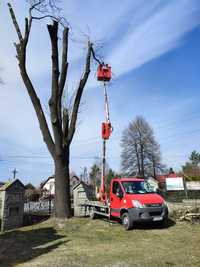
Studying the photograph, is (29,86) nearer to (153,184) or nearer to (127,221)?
(127,221)

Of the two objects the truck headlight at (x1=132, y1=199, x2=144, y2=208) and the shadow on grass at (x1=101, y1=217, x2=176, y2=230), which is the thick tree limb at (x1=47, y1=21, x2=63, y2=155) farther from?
the shadow on grass at (x1=101, y1=217, x2=176, y2=230)

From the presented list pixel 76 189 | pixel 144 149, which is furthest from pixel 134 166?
pixel 76 189

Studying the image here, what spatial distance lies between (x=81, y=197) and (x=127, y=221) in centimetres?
485

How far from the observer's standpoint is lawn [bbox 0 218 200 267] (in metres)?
6.33

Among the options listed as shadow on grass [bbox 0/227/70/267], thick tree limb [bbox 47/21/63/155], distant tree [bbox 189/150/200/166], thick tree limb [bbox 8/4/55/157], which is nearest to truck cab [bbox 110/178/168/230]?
shadow on grass [bbox 0/227/70/267]

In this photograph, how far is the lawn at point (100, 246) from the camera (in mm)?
6332

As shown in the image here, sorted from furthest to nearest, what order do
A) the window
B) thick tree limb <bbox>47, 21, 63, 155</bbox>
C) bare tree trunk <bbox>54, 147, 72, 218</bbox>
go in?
thick tree limb <bbox>47, 21, 63, 155</bbox>
bare tree trunk <bbox>54, 147, 72, 218</bbox>
the window

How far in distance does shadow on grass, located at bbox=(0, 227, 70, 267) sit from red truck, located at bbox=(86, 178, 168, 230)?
255 centimetres

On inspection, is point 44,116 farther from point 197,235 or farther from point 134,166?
point 134,166

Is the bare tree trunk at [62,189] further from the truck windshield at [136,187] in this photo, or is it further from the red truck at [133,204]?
the truck windshield at [136,187]

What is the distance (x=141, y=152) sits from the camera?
45.3m

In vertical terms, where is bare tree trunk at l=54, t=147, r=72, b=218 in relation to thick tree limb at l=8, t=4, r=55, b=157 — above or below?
below

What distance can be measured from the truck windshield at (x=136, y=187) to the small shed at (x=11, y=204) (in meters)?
5.77

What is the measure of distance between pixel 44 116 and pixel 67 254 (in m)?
7.32
